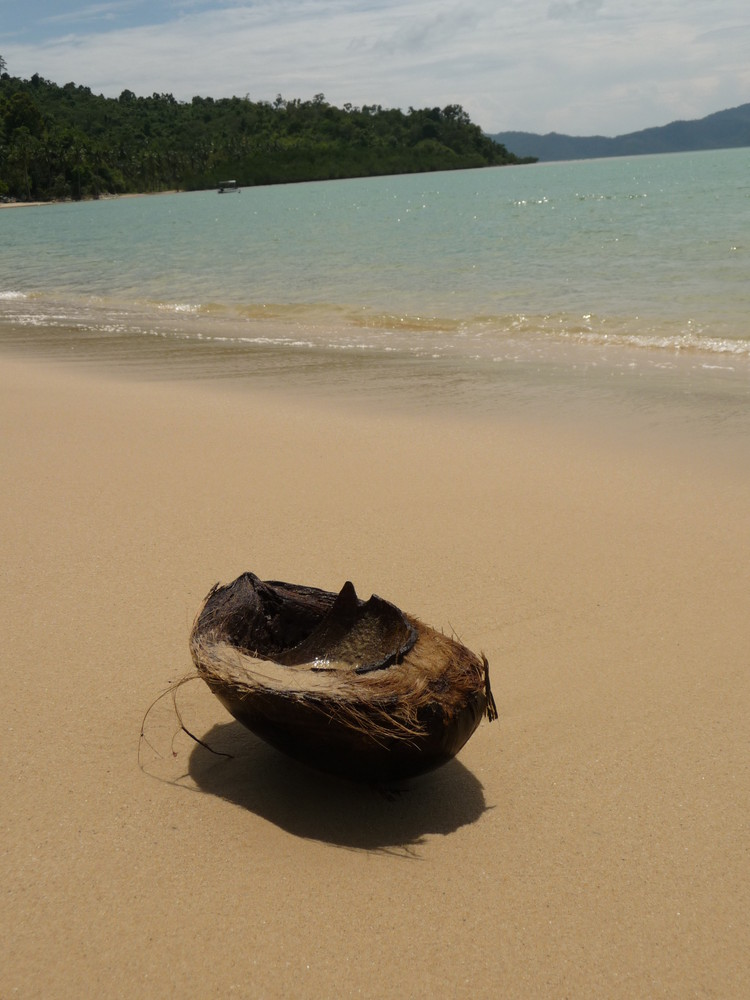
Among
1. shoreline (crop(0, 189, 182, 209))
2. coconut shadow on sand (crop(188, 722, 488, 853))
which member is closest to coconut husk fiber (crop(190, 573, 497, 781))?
coconut shadow on sand (crop(188, 722, 488, 853))

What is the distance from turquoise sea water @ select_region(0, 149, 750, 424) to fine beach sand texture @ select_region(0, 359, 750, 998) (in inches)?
141

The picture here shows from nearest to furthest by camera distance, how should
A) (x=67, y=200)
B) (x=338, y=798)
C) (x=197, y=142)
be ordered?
(x=338, y=798) < (x=67, y=200) < (x=197, y=142)

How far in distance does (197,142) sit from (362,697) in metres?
142

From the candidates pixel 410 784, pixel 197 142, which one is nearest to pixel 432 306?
pixel 410 784

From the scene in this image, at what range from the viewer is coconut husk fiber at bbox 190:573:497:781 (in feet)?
7.32

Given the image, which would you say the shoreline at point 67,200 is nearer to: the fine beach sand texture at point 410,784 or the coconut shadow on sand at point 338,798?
the fine beach sand texture at point 410,784

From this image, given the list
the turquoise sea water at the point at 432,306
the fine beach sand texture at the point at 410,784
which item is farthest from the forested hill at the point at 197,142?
the fine beach sand texture at the point at 410,784

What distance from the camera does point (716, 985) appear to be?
193 centimetres

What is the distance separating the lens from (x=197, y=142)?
131000 mm

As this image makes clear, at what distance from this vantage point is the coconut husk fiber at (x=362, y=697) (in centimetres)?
223

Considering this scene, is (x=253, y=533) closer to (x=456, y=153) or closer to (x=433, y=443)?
(x=433, y=443)

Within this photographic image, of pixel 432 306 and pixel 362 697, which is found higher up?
pixel 432 306

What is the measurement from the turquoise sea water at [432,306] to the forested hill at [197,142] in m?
84.1

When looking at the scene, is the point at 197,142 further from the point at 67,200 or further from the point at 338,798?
the point at 338,798
